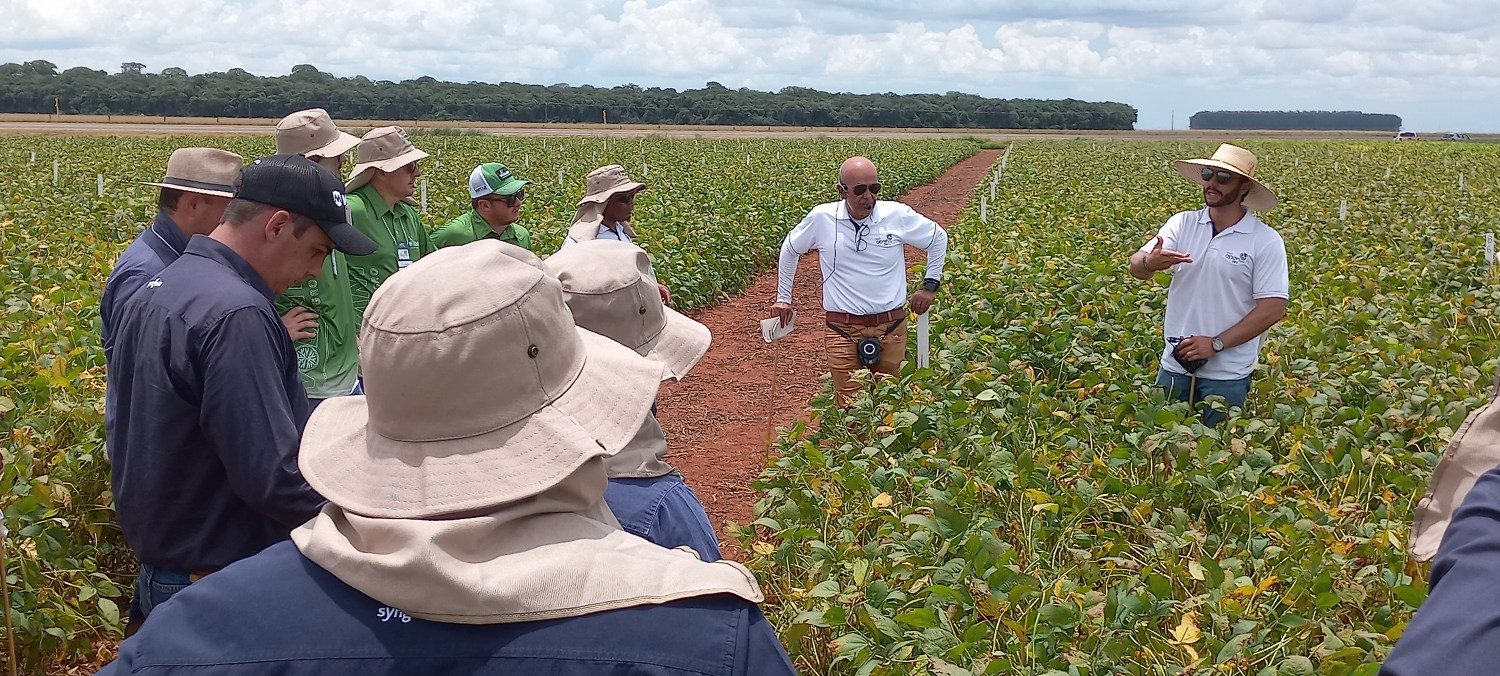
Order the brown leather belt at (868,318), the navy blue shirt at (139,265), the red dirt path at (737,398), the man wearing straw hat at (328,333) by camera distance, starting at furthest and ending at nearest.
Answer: the red dirt path at (737,398) < the brown leather belt at (868,318) < the man wearing straw hat at (328,333) < the navy blue shirt at (139,265)

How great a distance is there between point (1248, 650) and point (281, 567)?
2577 mm

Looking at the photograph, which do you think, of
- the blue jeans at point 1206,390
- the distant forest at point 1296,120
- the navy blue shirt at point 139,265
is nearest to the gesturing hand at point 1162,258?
the blue jeans at point 1206,390

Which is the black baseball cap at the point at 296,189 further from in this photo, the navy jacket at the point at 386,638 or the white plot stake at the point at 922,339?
the white plot stake at the point at 922,339

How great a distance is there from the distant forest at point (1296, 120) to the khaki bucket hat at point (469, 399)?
134313 mm

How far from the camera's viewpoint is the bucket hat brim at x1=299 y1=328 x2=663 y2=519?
1.40m

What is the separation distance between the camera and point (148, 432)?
264 centimetres

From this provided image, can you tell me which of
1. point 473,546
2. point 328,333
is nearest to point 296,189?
point 328,333

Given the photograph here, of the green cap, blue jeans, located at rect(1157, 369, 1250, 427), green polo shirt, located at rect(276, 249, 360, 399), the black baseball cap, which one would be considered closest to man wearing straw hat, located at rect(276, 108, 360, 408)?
green polo shirt, located at rect(276, 249, 360, 399)

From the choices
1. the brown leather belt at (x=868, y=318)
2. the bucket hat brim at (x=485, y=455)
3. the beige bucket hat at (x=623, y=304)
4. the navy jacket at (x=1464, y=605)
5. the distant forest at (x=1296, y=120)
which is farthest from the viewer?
the distant forest at (x=1296, y=120)

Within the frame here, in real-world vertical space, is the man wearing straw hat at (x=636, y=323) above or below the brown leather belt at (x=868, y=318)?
above

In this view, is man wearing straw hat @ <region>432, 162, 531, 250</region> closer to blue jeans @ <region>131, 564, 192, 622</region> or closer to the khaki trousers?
the khaki trousers

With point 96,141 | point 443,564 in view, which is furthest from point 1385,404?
point 96,141

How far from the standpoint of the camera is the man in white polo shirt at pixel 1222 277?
4945 millimetres

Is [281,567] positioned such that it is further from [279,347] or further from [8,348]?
[8,348]
